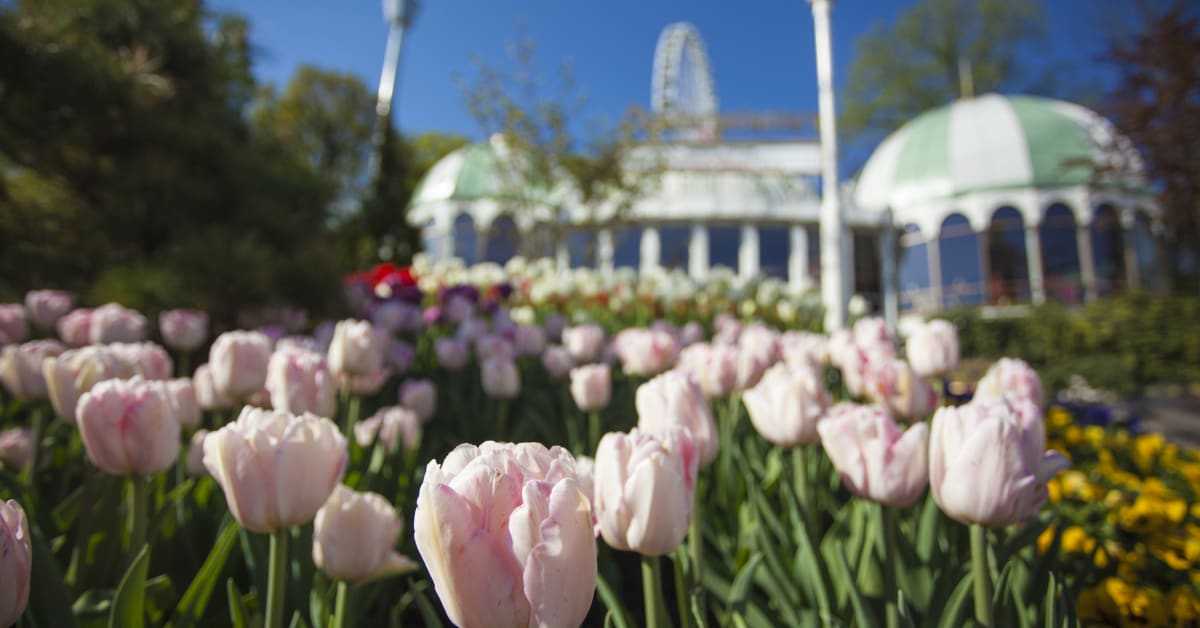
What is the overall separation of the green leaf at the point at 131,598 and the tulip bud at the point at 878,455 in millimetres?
864

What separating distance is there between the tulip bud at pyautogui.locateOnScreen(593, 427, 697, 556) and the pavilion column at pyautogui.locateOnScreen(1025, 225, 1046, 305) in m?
18.3

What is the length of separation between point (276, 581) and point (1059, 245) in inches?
797

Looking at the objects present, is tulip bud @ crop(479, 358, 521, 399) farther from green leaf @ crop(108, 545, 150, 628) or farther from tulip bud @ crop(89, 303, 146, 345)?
green leaf @ crop(108, 545, 150, 628)

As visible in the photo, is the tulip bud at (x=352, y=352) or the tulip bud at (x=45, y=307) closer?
the tulip bud at (x=352, y=352)

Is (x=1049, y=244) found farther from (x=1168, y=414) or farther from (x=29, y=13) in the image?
(x=29, y=13)

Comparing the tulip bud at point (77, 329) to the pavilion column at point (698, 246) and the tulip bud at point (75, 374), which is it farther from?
the pavilion column at point (698, 246)

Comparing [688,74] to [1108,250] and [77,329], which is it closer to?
[1108,250]

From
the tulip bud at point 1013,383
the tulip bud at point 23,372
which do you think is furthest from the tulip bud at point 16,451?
the tulip bud at point 1013,383

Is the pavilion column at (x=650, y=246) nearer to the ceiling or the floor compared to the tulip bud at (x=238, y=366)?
nearer to the ceiling

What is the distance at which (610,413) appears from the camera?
2227 millimetres

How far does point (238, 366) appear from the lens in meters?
1.34

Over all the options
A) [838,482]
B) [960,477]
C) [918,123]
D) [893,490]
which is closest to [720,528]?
[838,482]

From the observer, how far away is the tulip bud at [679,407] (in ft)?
3.28

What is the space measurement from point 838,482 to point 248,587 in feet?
4.08
